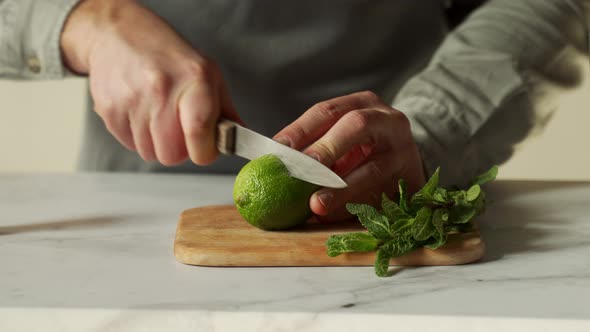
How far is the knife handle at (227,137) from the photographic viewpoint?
1.18 m

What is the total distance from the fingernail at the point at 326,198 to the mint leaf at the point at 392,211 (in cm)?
8

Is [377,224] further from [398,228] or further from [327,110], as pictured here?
[327,110]

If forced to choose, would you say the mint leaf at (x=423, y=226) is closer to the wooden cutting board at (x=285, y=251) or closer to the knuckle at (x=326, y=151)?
the wooden cutting board at (x=285, y=251)

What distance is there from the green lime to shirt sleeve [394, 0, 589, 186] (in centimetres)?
36

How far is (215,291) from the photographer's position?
3.05 feet

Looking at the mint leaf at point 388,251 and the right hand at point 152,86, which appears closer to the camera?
the mint leaf at point 388,251

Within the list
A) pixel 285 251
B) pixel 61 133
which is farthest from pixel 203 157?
pixel 61 133

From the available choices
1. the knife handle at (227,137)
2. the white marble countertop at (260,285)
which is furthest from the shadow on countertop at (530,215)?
the knife handle at (227,137)

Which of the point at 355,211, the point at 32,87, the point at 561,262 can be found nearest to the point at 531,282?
the point at 561,262

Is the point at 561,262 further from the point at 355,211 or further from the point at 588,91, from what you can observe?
the point at 588,91

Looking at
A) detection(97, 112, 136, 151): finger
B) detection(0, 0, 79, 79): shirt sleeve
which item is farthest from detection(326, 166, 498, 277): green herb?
detection(0, 0, 79, 79): shirt sleeve

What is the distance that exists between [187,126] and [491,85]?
0.63 m

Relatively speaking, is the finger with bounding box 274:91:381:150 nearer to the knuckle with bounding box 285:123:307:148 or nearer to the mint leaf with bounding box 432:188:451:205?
the knuckle with bounding box 285:123:307:148

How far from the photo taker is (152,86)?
4.01ft
